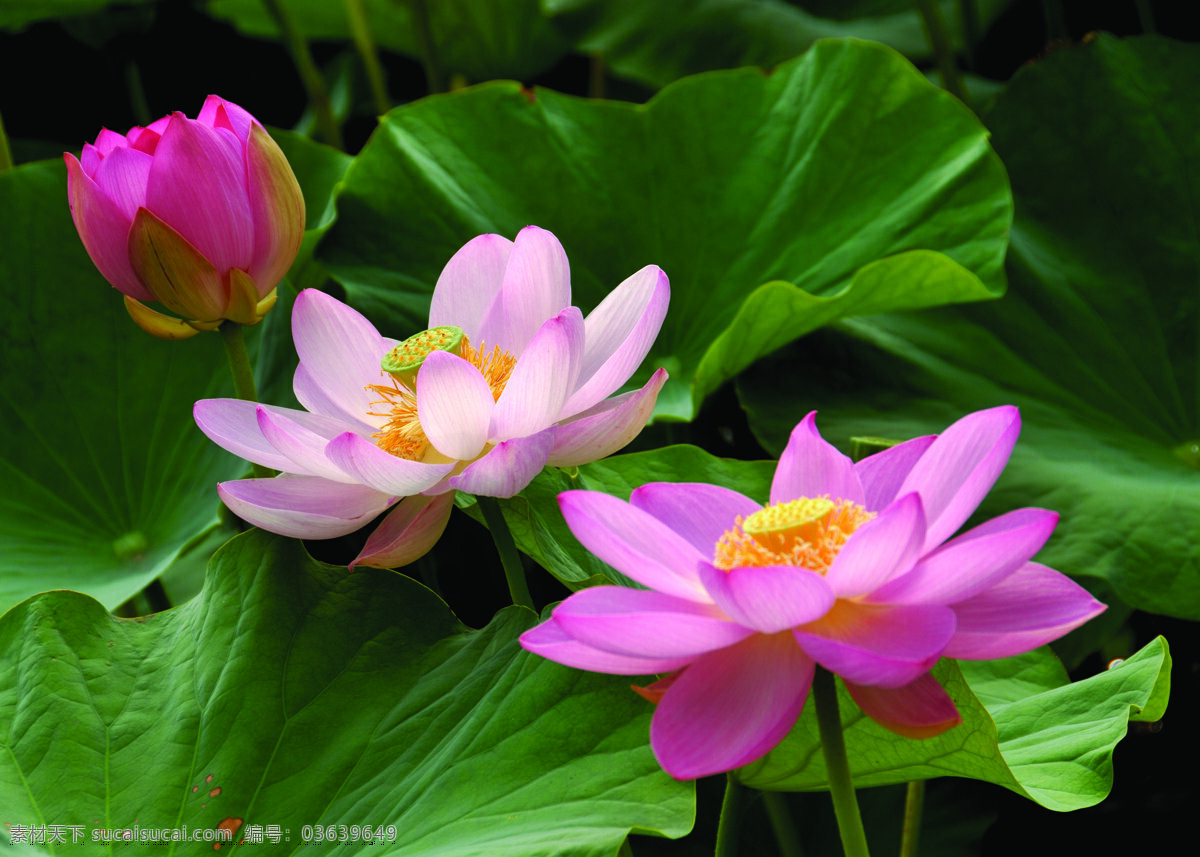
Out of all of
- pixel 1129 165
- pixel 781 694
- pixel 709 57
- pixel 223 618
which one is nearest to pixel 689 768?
pixel 781 694

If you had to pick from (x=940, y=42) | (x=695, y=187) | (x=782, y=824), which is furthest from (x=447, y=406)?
(x=940, y=42)

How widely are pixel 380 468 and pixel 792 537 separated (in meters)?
0.20

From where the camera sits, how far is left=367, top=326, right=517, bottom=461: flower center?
55cm

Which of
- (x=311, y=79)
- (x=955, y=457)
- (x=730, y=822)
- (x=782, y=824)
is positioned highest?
(x=955, y=457)

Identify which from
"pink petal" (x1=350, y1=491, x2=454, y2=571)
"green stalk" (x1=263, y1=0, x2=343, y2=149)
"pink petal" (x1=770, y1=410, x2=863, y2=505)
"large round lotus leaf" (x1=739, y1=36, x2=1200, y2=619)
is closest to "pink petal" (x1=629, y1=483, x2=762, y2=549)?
"pink petal" (x1=770, y1=410, x2=863, y2=505)

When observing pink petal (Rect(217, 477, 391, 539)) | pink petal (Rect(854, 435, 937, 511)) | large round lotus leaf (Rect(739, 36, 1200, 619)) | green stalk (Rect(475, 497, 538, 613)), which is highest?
pink petal (Rect(854, 435, 937, 511))

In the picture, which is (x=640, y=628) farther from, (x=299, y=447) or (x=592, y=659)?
(x=299, y=447)

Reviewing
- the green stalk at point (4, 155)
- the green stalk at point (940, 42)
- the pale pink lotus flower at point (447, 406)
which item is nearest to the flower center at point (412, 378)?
the pale pink lotus flower at point (447, 406)

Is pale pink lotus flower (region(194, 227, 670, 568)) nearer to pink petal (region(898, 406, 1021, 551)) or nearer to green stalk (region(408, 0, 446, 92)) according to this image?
pink petal (region(898, 406, 1021, 551))

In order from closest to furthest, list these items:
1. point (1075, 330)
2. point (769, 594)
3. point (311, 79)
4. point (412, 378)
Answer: point (769, 594), point (412, 378), point (1075, 330), point (311, 79)

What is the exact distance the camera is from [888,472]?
0.48m

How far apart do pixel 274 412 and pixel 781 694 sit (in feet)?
1.21

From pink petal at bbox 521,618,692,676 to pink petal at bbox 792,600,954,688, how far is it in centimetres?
5

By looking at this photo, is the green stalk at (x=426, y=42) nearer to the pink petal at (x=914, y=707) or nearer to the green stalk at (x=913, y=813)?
the green stalk at (x=913, y=813)
